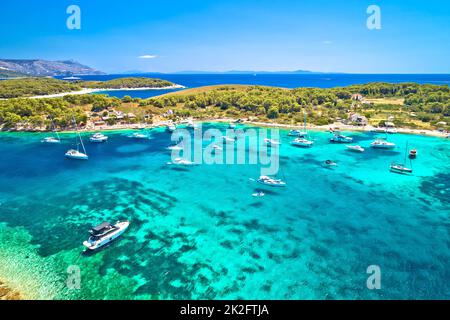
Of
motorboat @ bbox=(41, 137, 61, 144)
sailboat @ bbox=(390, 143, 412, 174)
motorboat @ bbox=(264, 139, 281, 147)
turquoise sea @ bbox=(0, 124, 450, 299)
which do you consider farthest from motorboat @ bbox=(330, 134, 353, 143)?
motorboat @ bbox=(41, 137, 61, 144)

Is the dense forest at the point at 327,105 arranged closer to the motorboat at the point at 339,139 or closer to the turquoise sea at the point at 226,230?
the motorboat at the point at 339,139

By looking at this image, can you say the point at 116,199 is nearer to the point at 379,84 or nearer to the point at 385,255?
the point at 385,255

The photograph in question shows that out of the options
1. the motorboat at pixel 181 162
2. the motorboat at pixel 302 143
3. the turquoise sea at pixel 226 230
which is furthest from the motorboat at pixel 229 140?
the motorboat at pixel 181 162

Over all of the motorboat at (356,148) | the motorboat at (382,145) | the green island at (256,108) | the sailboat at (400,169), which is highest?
the green island at (256,108)

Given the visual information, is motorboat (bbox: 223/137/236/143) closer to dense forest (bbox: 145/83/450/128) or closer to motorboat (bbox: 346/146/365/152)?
motorboat (bbox: 346/146/365/152)

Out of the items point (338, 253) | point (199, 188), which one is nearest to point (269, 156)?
point (199, 188)

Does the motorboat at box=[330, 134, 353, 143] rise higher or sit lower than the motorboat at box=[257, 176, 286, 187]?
higher

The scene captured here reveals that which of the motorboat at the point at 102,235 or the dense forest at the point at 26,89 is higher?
the dense forest at the point at 26,89
